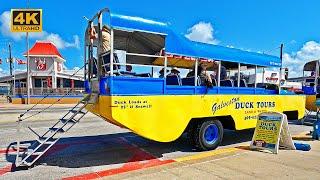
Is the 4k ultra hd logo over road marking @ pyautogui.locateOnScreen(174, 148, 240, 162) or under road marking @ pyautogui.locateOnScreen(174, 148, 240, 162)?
over

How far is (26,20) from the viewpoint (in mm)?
29484

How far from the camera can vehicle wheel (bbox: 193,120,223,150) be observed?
764cm

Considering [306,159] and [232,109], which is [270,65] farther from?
[306,159]

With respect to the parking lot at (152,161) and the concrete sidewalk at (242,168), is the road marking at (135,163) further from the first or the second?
the concrete sidewalk at (242,168)

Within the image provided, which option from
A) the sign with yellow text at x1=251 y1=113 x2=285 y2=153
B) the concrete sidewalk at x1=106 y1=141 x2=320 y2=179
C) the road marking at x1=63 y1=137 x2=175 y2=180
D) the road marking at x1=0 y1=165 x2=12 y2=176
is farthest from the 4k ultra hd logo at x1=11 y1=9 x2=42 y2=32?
the concrete sidewalk at x1=106 y1=141 x2=320 y2=179

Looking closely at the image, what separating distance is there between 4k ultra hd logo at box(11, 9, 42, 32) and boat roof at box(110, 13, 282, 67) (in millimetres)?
25234

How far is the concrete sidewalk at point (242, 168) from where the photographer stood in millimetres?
5840

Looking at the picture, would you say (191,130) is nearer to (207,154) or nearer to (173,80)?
(207,154)

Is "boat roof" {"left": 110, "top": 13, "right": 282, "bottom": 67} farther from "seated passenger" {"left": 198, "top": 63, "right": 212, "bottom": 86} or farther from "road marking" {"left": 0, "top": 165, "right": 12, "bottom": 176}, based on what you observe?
"road marking" {"left": 0, "top": 165, "right": 12, "bottom": 176}

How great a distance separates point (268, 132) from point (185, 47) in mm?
3113

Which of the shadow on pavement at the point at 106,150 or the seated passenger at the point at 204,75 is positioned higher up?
the seated passenger at the point at 204,75

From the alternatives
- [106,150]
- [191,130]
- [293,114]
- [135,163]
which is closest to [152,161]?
[135,163]

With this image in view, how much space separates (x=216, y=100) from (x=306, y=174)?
107 inches

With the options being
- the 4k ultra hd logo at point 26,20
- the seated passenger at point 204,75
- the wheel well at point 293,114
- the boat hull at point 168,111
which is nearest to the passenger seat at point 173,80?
the boat hull at point 168,111
